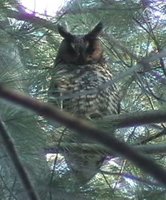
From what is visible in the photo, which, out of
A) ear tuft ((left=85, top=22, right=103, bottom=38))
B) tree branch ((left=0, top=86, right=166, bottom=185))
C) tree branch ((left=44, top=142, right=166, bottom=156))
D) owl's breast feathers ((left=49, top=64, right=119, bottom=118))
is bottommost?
tree branch ((left=0, top=86, right=166, bottom=185))

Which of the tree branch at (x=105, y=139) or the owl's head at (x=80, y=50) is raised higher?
Result: the owl's head at (x=80, y=50)

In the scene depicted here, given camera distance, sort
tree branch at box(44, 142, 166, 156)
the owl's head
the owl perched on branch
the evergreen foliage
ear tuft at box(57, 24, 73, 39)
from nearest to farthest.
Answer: the evergreen foliage < tree branch at box(44, 142, 166, 156) < the owl perched on branch < ear tuft at box(57, 24, 73, 39) < the owl's head

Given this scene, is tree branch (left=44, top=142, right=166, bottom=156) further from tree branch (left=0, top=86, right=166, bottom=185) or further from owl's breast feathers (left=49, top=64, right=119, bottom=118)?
tree branch (left=0, top=86, right=166, bottom=185)

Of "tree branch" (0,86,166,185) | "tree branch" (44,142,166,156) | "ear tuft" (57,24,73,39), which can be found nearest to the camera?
"tree branch" (0,86,166,185)

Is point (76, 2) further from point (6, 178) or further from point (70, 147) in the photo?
point (6, 178)

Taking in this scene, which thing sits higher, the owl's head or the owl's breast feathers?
the owl's head

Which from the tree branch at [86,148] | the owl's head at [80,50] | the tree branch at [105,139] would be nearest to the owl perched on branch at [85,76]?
the owl's head at [80,50]

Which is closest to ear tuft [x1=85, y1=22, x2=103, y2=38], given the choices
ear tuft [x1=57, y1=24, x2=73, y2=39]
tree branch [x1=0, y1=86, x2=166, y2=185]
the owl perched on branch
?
the owl perched on branch

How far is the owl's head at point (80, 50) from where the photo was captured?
11.6 ft

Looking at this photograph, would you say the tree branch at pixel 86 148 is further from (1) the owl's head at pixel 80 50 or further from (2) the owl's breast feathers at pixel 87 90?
(1) the owl's head at pixel 80 50

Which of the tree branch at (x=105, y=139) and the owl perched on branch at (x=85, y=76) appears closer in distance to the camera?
the tree branch at (x=105, y=139)

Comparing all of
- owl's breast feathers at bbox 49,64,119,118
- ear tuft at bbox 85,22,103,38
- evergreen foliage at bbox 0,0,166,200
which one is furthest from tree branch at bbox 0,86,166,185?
ear tuft at bbox 85,22,103,38

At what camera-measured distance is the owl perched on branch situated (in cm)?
307

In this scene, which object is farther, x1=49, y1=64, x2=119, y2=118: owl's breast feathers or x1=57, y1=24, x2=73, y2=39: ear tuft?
x1=57, y1=24, x2=73, y2=39: ear tuft
